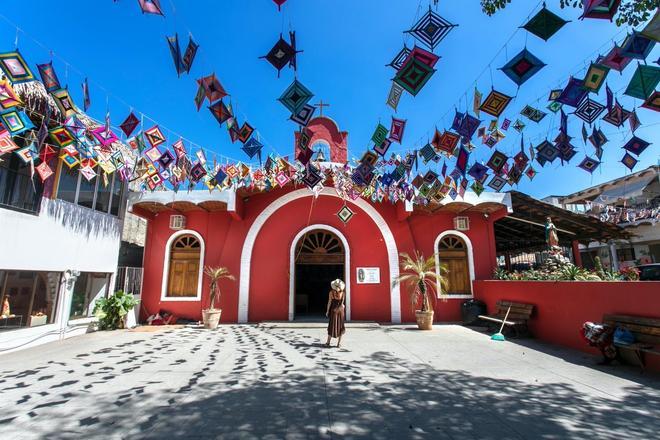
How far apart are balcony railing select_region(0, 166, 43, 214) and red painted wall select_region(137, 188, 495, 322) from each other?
3.90m

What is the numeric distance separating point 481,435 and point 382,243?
8.50 metres

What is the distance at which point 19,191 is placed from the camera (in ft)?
24.9

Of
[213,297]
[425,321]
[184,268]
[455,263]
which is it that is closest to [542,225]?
[455,263]

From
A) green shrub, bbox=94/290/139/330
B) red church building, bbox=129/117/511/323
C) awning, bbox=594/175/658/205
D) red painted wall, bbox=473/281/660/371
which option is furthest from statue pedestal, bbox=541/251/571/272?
awning, bbox=594/175/658/205

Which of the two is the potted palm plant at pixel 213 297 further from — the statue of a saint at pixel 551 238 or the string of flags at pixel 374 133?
the statue of a saint at pixel 551 238

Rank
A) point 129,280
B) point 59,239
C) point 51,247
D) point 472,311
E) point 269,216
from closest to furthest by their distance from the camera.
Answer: point 51,247
point 59,239
point 472,311
point 129,280
point 269,216

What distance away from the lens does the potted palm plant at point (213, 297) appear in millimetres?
10148

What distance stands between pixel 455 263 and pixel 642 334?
6335mm

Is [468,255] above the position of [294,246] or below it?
below

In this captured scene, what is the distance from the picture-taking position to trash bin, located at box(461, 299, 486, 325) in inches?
417

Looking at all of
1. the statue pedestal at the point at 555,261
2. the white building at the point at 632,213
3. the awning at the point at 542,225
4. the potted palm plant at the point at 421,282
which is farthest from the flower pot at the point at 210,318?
the white building at the point at 632,213

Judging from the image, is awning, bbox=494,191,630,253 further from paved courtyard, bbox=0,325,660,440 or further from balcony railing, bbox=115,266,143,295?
balcony railing, bbox=115,266,143,295

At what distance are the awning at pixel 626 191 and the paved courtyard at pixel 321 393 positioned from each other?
18.5 meters

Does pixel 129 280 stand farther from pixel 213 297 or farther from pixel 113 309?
pixel 213 297
